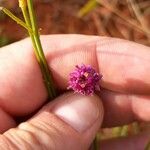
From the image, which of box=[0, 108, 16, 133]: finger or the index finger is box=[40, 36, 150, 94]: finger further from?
box=[0, 108, 16, 133]: finger

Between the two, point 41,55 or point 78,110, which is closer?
point 41,55

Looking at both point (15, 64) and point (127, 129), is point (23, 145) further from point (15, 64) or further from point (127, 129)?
point (127, 129)

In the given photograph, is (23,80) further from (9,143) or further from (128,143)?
(128,143)

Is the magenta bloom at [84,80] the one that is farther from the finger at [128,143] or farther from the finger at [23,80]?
the finger at [128,143]

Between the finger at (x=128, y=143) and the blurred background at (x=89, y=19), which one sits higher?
the blurred background at (x=89, y=19)

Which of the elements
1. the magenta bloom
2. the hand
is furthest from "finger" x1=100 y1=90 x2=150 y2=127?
the magenta bloom

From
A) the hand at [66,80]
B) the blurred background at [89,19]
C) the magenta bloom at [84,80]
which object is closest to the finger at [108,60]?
the hand at [66,80]

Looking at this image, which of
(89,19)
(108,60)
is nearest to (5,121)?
(108,60)
